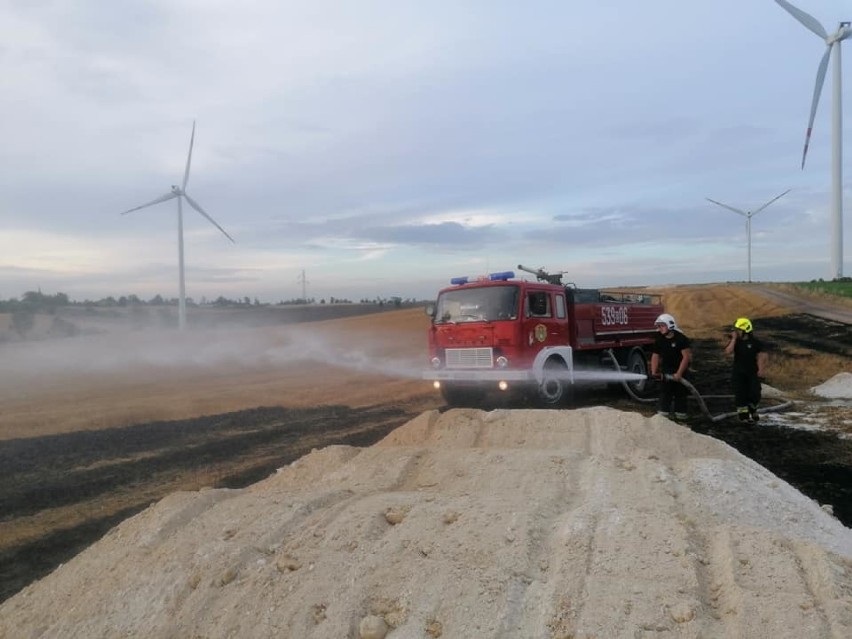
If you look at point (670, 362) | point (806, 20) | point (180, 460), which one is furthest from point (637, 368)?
point (806, 20)

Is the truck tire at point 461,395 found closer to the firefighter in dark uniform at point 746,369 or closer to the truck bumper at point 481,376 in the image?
the truck bumper at point 481,376

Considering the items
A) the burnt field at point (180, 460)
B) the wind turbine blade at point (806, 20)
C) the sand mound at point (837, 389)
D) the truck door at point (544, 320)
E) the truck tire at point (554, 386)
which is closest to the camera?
the burnt field at point (180, 460)

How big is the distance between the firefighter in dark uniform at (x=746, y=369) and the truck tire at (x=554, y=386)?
120 inches

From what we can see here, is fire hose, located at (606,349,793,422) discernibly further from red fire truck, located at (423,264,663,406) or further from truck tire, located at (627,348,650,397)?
red fire truck, located at (423,264,663,406)

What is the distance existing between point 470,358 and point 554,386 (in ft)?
5.68

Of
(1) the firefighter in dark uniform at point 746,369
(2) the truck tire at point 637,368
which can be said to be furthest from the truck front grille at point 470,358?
(2) the truck tire at point 637,368

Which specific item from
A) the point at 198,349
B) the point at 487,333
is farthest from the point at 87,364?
the point at 487,333

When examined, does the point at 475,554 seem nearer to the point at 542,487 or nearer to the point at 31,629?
the point at 542,487

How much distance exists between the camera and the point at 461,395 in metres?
13.9

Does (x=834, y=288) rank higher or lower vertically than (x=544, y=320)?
higher

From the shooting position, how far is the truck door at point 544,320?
12781mm

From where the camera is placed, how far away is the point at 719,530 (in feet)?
15.5

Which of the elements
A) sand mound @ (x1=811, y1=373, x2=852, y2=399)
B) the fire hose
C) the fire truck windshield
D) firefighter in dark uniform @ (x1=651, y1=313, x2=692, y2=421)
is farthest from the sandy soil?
sand mound @ (x1=811, y1=373, x2=852, y2=399)

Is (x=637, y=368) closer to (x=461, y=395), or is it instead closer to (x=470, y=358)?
(x=461, y=395)
